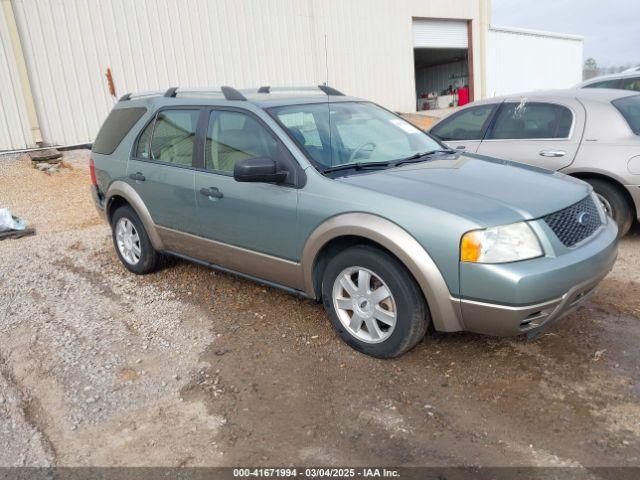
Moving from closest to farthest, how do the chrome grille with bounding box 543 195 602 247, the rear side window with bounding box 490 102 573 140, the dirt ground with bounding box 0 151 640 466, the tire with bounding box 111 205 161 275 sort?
1. the dirt ground with bounding box 0 151 640 466
2. the chrome grille with bounding box 543 195 602 247
3. the tire with bounding box 111 205 161 275
4. the rear side window with bounding box 490 102 573 140

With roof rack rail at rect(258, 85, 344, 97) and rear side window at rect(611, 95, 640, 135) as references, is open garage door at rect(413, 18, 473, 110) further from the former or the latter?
roof rack rail at rect(258, 85, 344, 97)

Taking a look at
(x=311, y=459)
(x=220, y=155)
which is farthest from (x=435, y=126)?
(x=311, y=459)

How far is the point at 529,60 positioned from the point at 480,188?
73.6 feet

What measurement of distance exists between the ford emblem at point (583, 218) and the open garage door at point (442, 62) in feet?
52.2

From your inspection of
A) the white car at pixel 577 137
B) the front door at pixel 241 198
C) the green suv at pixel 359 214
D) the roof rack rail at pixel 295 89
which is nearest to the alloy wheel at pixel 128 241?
the green suv at pixel 359 214

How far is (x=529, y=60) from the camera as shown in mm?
22953

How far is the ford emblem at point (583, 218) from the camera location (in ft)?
10.7

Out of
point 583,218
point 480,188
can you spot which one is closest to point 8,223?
point 480,188

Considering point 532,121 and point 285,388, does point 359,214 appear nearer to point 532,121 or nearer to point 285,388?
point 285,388

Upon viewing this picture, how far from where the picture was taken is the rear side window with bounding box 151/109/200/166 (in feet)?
14.5

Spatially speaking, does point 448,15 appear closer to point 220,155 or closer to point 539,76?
point 539,76

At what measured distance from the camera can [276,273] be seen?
153 inches

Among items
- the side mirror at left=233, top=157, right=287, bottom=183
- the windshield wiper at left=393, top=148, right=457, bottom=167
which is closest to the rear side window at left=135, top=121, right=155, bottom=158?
the side mirror at left=233, top=157, right=287, bottom=183

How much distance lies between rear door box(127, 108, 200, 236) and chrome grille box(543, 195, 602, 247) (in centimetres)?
266
